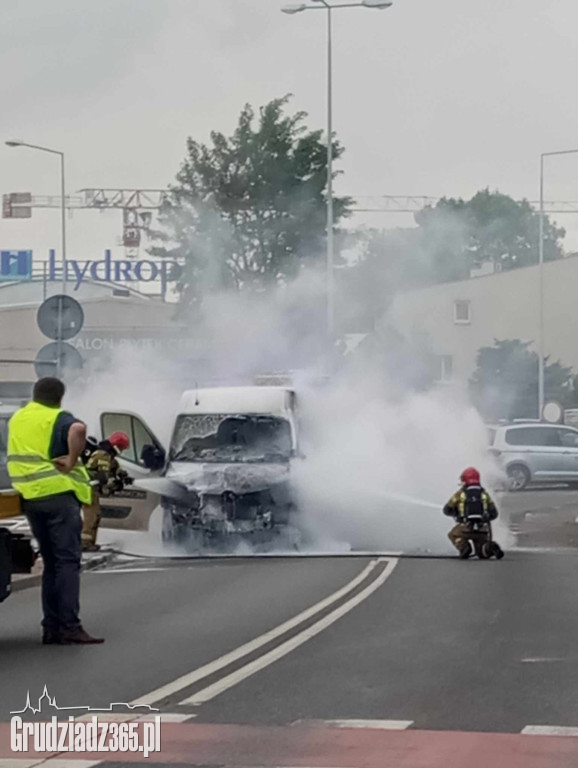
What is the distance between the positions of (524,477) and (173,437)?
2213 centimetres

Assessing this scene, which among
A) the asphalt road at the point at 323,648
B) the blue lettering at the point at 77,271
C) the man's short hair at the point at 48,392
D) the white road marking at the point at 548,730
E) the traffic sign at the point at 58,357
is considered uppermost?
the blue lettering at the point at 77,271

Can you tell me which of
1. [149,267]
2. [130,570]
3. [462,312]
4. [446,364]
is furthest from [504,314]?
[130,570]

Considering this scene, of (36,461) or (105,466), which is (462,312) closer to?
(105,466)

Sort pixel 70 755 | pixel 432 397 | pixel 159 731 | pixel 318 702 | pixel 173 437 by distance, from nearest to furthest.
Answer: pixel 70 755
pixel 159 731
pixel 318 702
pixel 173 437
pixel 432 397

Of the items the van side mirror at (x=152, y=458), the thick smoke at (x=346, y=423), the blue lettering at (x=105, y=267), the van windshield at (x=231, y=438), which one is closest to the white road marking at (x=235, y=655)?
the van windshield at (x=231, y=438)

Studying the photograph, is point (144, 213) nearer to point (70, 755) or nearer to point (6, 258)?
point (6, 258)

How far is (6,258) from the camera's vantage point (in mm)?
93625

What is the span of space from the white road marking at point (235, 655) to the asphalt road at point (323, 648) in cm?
2

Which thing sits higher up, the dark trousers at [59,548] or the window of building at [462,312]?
the window of building at [462,312]

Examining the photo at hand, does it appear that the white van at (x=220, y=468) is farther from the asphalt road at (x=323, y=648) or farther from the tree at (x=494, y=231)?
the tree at (x=494, y=231)

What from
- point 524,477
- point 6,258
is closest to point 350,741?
point 524,477

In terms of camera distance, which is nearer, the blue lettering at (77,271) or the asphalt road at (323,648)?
the asphalt road at (323,648)

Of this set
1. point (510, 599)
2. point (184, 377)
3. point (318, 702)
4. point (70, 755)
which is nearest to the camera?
point (70, 755)

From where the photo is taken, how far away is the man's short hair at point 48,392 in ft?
36.7
